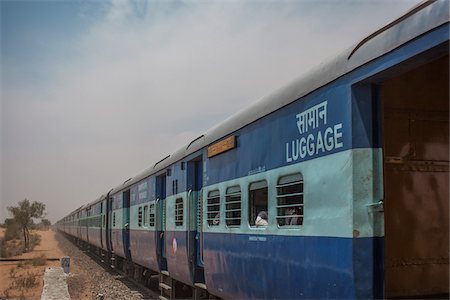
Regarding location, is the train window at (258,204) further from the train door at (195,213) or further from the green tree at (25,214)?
the green tree at (25,214)

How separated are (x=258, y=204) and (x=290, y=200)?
2.81ft

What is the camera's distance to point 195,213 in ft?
31.4

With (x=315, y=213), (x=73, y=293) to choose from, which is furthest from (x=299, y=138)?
(x=73, y=293)

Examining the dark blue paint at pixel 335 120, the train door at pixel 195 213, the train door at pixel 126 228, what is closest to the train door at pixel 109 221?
the train door at pixel 126 228

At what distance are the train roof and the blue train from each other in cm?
1

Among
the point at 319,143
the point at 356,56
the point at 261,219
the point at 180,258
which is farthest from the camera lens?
the point at 180,258

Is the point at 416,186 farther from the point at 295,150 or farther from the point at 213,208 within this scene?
the point at 213,208

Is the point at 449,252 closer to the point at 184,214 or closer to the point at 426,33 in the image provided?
the point at 426,33

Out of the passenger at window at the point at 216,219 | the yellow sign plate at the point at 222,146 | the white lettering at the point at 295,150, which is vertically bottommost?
the passenger at window at the point at 216,219

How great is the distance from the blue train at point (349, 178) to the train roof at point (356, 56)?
12 millimetres

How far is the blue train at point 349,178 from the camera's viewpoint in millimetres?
4172

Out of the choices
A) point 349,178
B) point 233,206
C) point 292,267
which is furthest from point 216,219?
point 349,178

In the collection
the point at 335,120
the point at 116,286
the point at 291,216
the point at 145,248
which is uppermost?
the point at 335,120

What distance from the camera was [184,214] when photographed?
989 centimetres
